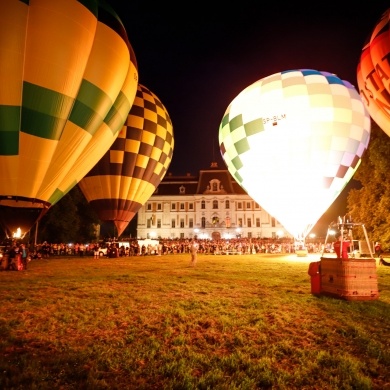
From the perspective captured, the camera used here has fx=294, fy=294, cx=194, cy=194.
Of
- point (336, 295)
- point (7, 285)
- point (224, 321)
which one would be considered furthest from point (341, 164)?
point (7, 285)

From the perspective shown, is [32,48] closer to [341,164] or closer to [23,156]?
[23,156]

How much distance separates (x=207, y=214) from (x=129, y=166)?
47.5 meters

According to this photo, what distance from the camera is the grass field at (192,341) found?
288 cm

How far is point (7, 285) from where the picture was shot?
8.09m

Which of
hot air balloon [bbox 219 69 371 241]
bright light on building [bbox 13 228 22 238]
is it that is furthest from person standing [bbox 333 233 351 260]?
bright light on building [bbox 13 228 22 238]

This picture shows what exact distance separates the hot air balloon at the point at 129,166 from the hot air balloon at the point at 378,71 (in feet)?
33.5

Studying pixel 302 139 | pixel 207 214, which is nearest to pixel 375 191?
pixel 302 139

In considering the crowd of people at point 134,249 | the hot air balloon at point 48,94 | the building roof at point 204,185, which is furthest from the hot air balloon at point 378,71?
the building roof at point 204,185

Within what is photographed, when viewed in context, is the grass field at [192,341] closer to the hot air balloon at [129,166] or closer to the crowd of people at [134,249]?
the hot air balloon at [129,166]

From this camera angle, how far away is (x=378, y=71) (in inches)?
422

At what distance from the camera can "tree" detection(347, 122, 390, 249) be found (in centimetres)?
1976

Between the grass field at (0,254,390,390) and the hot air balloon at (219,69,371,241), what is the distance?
8.61m

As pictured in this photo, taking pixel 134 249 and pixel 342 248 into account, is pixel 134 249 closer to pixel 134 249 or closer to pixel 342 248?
pixel 134 249

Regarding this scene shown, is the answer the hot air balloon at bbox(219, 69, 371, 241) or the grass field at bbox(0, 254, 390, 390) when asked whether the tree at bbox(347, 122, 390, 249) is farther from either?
the grass field at bbox(0, 254, 390, 390)
